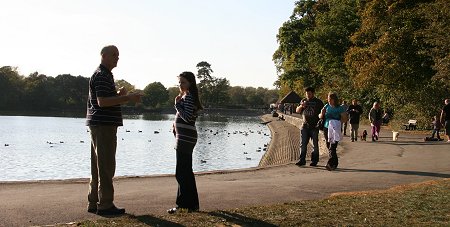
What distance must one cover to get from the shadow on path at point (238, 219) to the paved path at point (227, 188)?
2.17 ft

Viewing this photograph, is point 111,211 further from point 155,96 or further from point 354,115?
point 155,96

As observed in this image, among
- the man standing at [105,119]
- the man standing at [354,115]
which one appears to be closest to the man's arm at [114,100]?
the man standing at [105,119]

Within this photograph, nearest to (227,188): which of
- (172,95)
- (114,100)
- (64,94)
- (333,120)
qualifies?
(114,100)

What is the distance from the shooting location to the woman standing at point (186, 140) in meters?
6.67

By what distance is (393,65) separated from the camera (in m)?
29.3

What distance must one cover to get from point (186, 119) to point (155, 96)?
152566 mm

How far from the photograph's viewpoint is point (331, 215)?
6438 millimetres

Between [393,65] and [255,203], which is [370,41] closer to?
[393,65]

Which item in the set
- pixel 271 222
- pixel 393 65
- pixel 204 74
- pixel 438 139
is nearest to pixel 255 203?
pixel 271 222

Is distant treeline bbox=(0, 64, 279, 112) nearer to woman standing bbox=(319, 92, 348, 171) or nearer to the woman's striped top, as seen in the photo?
woman standing bbox=(319, 92, 348, 171)

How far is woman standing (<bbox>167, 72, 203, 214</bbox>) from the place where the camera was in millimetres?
6668

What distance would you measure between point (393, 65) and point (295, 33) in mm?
30734

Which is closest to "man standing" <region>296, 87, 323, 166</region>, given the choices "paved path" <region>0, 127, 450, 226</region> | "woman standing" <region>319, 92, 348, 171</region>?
"woman standing" <region>319, 92, 348, 171</region>

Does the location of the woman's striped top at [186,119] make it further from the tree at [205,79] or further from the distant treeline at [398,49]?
the tree at [205,79]
